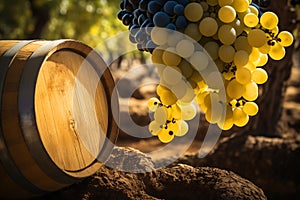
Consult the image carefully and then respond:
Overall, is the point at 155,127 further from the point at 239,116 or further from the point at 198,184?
the point at 198,184

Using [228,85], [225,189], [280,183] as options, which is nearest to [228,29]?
[228,85]

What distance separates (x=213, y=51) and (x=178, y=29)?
16 centimetres

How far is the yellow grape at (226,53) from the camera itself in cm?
162

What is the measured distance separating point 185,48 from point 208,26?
0.12 metres

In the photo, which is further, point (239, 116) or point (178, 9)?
point (239, 116)

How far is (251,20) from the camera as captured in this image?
164cm

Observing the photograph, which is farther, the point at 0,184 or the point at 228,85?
the point at 0,184

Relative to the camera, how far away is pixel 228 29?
1.63 meters

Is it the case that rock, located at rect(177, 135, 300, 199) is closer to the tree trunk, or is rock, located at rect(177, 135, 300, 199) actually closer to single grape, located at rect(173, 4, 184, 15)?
the tree trunk

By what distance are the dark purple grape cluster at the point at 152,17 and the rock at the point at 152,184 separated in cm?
80

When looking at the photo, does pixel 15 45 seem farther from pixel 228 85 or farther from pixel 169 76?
pixel 228 85

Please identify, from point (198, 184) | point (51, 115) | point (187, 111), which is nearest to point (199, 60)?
point (187, 111)

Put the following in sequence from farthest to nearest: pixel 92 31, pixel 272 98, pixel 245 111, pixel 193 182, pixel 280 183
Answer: pixel 92 31, pixel 272 98, pixel 280 183, pixel 193 182, pixel 245 111

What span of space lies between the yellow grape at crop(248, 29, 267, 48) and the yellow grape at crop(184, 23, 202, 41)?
0.20 m
